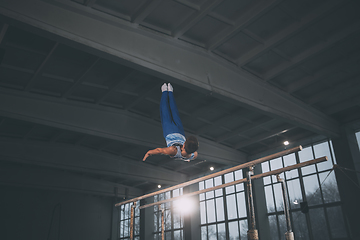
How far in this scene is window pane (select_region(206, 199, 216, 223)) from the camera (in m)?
13.6

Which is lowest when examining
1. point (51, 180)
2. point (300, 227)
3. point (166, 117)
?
point (300, 227)

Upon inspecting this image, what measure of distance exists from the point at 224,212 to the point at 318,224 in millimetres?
4109

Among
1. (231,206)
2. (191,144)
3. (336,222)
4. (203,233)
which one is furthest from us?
(203,233)

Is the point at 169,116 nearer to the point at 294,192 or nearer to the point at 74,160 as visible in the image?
the point at 294,192

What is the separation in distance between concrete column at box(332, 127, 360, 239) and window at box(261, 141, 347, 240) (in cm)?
38

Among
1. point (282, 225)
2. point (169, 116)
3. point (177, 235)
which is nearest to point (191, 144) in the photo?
point (169, 116)

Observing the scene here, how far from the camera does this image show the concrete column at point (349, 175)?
357 inches

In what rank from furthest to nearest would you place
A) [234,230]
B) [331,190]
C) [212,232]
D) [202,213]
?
[202,213], [212,232], [234,230], [331,190]

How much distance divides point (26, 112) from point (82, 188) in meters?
8.15

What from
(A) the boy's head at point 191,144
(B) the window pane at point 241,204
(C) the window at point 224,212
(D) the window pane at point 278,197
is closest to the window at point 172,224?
(C) the window at point 224,212

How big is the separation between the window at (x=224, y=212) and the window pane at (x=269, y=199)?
988 millimetres

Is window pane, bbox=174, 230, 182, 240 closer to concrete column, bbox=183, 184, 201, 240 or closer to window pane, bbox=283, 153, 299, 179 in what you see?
concrete column, bbox=183, 184, 201, 240

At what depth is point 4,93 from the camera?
27.1 ft

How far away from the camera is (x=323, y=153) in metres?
10.7
